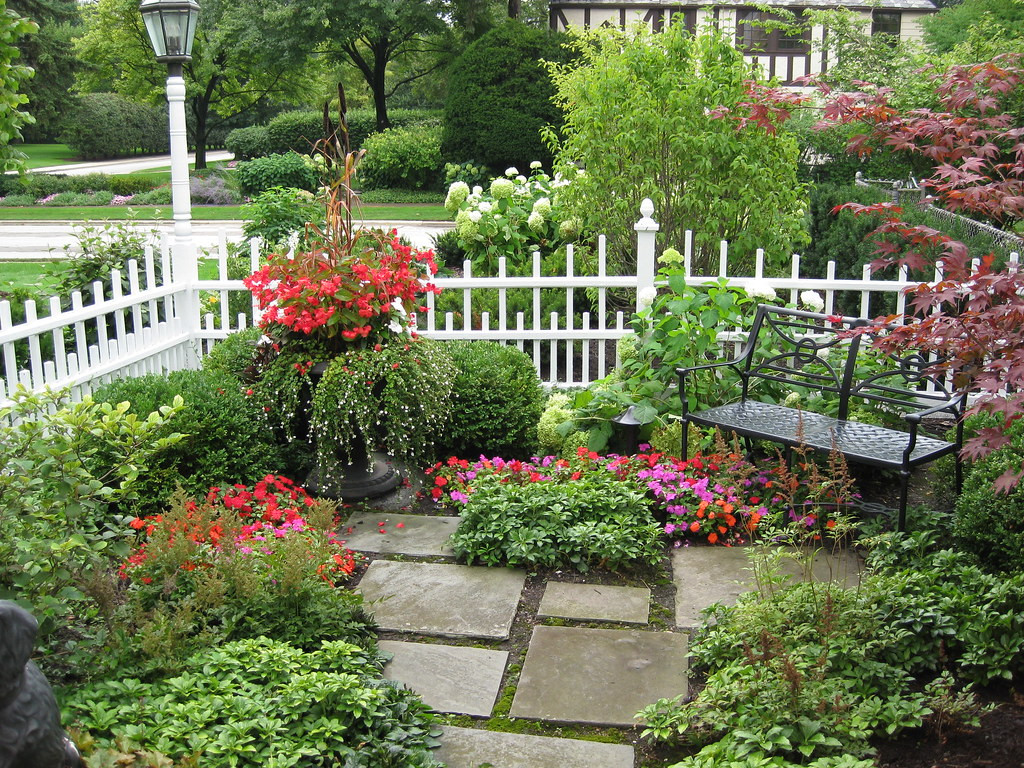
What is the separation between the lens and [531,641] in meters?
3.54

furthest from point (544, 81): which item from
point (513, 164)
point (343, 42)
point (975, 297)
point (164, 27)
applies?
point (975, 297)

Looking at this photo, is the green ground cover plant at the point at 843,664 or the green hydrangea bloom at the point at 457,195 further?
the green hydrangea bloom at the point at 457,195

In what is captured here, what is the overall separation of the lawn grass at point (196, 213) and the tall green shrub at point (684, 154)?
10.7 metres

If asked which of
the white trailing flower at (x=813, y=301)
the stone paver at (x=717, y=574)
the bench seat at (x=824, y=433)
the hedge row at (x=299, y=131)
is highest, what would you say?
the hedge row at (x=299, y=131)

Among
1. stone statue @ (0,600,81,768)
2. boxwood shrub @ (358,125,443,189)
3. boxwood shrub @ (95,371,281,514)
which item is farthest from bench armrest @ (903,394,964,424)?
boxwood shrub @ (358,125,443,189)

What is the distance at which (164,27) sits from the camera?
18.6ft

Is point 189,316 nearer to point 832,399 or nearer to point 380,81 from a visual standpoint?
point 832,399

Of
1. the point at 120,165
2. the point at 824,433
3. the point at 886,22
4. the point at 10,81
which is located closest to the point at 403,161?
the point at 120,165

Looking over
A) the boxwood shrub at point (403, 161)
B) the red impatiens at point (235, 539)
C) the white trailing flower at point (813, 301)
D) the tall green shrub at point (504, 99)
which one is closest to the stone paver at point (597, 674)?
the red impatiens at point (235, 539)

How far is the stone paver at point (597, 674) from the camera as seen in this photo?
3.09 metres

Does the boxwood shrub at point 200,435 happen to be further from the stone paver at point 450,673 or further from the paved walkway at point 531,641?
the stone paver at point 450,673

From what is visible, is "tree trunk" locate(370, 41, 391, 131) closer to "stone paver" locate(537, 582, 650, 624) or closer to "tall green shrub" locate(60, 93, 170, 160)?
"tall green shrub" locate(60, 93, 170, 160)

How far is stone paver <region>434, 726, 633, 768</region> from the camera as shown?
282 centimetres

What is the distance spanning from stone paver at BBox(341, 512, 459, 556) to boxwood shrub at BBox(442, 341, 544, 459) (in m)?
0.64
